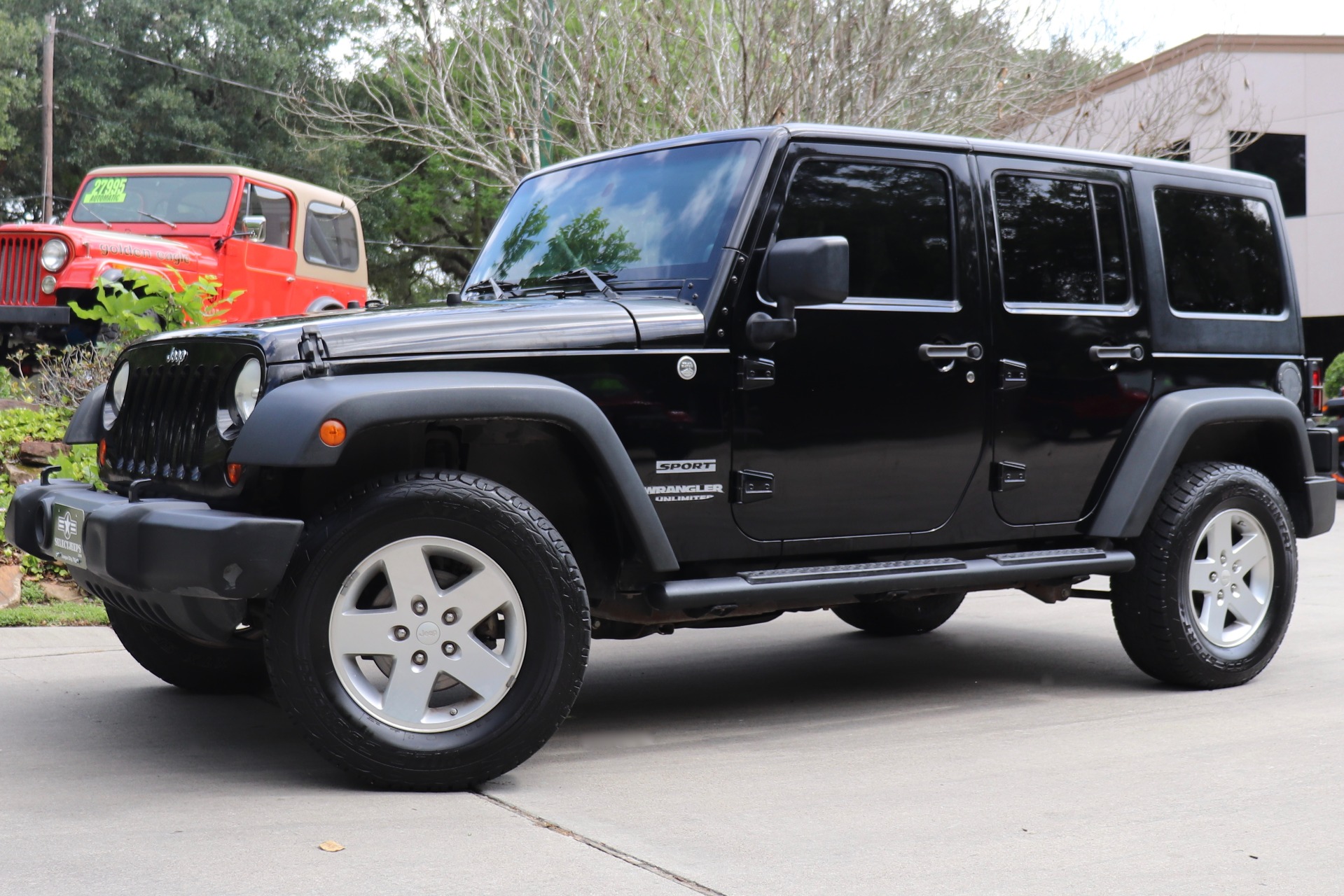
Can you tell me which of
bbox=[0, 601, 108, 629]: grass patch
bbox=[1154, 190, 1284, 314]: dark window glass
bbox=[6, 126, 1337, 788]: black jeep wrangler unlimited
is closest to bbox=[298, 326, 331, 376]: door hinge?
bbox=[6, 126, 1337, 788]: black jeep wrangler unlimited

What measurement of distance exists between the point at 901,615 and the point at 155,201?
8824 millimetres

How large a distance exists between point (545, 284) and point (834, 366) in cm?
108

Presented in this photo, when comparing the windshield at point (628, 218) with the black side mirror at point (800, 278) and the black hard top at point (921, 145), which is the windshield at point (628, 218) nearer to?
the black hard top at point (921, 145)

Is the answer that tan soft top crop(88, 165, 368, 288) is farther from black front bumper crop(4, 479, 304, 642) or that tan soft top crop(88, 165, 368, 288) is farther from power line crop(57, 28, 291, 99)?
power line crop(57, 28, 291, 99)

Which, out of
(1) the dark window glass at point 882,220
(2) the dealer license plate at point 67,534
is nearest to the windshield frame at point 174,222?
(2) the dealer license plate at point 67,534

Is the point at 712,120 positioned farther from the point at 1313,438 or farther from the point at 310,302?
the point at 1313,438

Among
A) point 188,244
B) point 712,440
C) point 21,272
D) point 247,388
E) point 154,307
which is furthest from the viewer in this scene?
point 188,244

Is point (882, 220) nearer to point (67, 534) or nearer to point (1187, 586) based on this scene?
point (1187, 586)

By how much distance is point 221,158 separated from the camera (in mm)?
33500

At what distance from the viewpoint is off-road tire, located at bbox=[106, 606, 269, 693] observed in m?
5.23

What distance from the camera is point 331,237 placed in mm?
14469

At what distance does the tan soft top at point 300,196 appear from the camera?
512 inches

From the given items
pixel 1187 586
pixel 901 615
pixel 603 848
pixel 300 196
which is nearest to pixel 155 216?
pixel 300 196

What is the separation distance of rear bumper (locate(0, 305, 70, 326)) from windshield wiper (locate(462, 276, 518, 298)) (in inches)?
254
